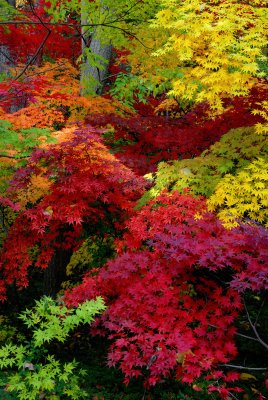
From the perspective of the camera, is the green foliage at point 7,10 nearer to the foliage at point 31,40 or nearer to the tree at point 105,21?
the foliage at point 31,40

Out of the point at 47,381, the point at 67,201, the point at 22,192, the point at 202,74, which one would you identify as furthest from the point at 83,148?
the point at 47,381

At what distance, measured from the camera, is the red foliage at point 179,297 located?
349cm

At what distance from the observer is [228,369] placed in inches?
204

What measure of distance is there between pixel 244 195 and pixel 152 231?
4.51 feet

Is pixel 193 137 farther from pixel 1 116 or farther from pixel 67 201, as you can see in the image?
pixel 1 116

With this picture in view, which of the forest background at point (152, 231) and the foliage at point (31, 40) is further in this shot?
the foliage at point (31, 40)

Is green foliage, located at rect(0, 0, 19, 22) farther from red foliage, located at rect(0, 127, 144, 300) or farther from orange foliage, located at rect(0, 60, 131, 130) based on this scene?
red foliage, located at rect(0, 127, 144, 300)

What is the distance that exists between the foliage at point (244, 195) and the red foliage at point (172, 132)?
5.62 ft

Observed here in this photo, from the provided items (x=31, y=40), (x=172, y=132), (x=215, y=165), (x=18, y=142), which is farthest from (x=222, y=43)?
(x=31, y=40)

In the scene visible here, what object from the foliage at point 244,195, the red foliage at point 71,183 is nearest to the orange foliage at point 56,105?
the red foliage at point 71,183

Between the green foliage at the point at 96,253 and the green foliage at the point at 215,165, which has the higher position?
the green foliage at the point at 215,165

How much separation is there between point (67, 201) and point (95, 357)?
296 centimetres

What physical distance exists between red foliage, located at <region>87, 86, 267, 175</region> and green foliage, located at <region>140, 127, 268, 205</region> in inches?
33.7

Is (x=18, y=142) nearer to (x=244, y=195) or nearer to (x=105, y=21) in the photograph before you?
(x=244, y=195)
